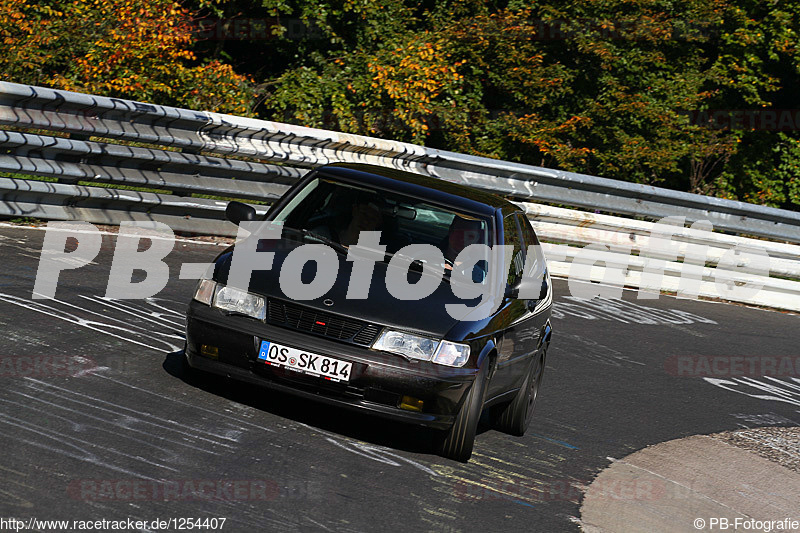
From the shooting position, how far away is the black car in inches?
244

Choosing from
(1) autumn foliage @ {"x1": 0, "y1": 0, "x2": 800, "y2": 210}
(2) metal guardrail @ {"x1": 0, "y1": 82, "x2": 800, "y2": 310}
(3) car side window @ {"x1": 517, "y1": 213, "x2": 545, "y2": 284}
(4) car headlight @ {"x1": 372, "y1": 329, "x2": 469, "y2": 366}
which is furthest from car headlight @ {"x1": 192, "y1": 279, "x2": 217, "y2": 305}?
(1) autumn foliage @ {"x1": 0, "y1": 0, "x2": 800, "y2": 210}

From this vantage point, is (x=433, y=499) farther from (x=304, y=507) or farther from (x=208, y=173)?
(x=208, y=173)

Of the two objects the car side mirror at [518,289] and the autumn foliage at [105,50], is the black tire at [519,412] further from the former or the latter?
the autumn foliage at [105,50]

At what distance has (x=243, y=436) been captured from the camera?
6.03 metres

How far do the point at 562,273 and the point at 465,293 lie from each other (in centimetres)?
820

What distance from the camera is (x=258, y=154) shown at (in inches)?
517

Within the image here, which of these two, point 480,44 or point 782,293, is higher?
point 480,44

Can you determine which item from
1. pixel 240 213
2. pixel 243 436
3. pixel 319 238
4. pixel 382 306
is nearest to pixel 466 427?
pixel 382 306

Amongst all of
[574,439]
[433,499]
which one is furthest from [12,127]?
[433,499]

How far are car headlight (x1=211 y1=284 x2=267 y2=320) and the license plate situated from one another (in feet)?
0.73

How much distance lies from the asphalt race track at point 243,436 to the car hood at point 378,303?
71 cm

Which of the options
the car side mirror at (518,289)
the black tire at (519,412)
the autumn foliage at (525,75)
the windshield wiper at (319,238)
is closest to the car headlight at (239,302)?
the windshield wiper at (319,238)

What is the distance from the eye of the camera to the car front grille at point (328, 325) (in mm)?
6195

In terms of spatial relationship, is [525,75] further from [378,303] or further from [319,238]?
[378,303]
